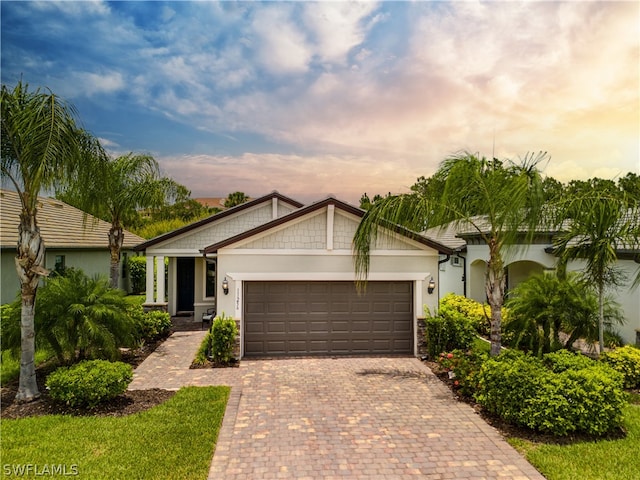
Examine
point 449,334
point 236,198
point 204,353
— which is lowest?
point 204,353

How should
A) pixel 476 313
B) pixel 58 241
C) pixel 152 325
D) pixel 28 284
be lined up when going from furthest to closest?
pixel 58 241
pixel 476 313
pixel 152 325
pixel 28 284

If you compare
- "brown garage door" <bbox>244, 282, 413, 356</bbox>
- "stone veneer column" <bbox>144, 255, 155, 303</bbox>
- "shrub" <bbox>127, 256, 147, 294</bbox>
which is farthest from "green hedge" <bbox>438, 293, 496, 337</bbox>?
"shrub" <bbox>127, 256, 147, 294</bbox>

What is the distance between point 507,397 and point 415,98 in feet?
31.8

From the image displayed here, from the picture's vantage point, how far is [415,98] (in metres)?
13.1

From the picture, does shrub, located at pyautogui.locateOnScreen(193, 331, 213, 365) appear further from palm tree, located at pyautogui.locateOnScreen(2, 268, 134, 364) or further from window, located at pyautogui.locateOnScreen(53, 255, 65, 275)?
window, located at pyautogui.locateOnScreen(53, 255, 65, 275)

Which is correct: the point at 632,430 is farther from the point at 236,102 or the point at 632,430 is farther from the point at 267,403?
the point at 236,102

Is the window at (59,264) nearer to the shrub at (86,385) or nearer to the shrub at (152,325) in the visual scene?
the shrub at (152,325)

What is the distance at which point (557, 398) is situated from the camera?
21.9 feet

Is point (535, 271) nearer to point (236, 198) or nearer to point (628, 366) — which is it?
point (628, 366)

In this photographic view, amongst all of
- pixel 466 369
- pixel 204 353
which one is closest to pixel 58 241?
pixel 204 353

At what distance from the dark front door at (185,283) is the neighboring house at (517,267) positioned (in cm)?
1108

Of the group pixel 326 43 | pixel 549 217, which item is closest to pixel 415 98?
pixel 326 43

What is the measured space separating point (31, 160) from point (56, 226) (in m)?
14.2

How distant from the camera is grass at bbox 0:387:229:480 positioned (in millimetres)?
5559
